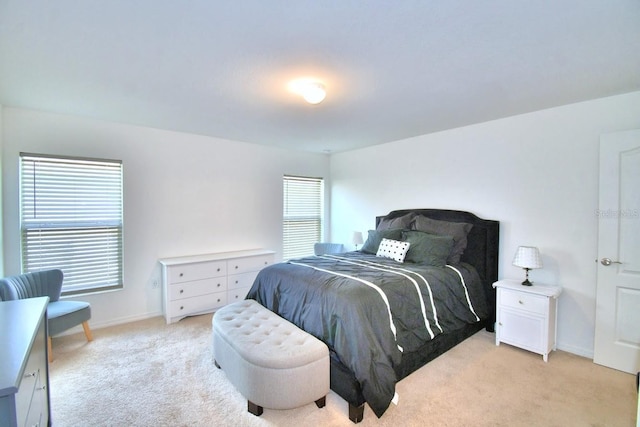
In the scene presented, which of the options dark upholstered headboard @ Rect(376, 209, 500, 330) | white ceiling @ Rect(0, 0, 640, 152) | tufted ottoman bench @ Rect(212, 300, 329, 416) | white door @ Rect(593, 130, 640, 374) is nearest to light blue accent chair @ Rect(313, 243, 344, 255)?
dark upholstered headboard @ Rect(376, 209, 500, 330)

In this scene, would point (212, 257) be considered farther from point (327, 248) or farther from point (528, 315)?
point (528, 315)

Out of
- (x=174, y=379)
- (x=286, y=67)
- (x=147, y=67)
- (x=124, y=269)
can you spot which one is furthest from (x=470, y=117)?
(x=124, y=269)

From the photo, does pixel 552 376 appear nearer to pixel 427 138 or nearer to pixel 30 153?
pixel 427 138

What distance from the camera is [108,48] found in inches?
73.3

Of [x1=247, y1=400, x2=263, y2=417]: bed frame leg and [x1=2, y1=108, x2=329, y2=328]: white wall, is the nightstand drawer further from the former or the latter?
[x1=2, y1=108, x2=329, y2=328]: white wall

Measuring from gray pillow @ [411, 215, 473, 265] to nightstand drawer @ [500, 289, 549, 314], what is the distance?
580 mm

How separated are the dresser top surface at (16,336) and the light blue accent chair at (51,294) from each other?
1.00 metres

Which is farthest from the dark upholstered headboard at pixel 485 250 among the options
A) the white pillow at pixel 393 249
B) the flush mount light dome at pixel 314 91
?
the flush mount light dome at pixel 314 91

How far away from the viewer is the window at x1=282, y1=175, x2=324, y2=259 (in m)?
5.14

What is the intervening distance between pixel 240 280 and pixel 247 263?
0.82ft

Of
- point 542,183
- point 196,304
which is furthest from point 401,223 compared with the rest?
point 196,304

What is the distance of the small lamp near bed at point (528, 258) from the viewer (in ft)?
9.30

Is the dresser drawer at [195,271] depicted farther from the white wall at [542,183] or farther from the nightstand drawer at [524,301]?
the nightstand drawer at [524,301]

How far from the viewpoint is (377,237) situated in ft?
12.8
